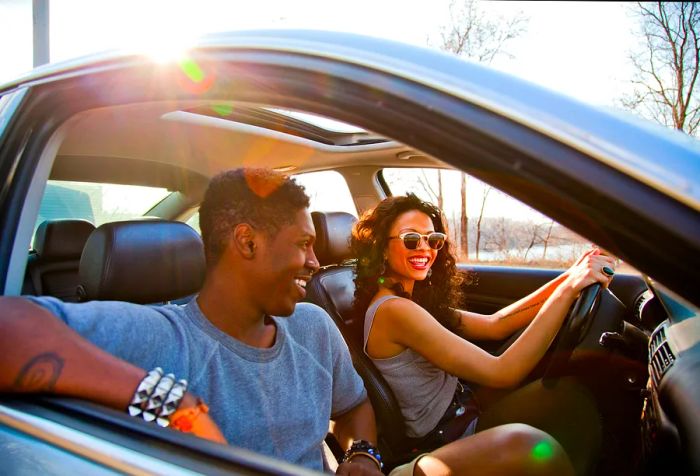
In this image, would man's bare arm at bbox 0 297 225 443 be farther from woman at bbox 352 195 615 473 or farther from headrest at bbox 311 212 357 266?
headrest at bbox 311 212 357 266

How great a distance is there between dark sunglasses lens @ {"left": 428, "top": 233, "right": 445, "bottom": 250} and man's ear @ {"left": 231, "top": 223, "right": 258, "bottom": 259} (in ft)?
3.59

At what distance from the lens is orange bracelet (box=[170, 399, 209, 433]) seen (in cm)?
106

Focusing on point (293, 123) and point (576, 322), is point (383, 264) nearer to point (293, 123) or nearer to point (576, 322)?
point (576, 322)

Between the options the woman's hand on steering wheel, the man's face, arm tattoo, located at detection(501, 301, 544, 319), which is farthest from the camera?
arm tattoo, located at detection(501, 301, 544, 319)

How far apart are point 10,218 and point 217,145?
1.76 meters

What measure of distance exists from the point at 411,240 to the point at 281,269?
3.17ft

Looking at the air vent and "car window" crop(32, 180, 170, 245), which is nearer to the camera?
the air vent

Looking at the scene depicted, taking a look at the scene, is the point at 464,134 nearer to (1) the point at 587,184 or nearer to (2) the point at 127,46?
(1) the point at 587,184

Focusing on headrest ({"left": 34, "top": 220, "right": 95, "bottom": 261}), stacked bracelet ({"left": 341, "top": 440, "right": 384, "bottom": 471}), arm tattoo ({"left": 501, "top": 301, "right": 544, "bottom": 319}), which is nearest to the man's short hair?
stacked bracelet ({"left": 341, "top": 440, "right": 384, "bottom": 471})

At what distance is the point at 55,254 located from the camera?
3.28m

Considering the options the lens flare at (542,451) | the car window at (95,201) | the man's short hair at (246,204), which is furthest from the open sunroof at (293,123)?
the lens flare at (542,451)

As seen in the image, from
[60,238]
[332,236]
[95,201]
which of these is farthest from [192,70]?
[60,238]

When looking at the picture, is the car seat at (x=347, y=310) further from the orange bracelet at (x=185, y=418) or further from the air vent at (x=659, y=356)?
the orange bracelet at (x=185, y=418)

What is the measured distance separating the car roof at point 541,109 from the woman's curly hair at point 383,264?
4.97 ft
